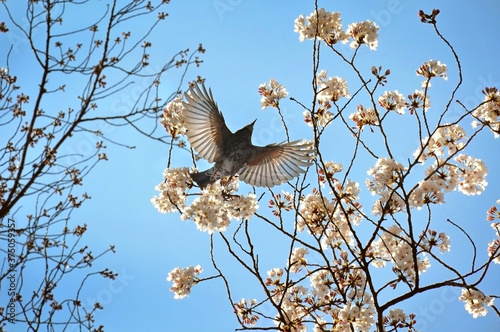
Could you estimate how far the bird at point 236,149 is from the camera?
4148mm

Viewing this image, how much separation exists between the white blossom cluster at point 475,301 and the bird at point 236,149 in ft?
5.78

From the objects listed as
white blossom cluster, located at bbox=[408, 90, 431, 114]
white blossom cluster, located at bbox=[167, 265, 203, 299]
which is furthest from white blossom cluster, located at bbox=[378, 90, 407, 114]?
white blossom cluster, located at bbox=[167, 265, 203, 299]

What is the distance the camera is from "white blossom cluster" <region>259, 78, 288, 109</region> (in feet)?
13.8

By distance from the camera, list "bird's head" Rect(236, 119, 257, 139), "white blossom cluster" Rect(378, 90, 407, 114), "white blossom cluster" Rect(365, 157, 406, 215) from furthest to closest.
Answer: "bird's head" Rect(236, 119, 257, 139), "white blossom cluster" Rect(378, 90, 407, 114), "white blossom cluster" Rect(365, 157, 406, 215)

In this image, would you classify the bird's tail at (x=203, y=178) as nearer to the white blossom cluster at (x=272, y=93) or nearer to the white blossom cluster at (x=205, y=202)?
the white blossom cluster at (x=205, y=202)

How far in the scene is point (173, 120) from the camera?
3.80 m

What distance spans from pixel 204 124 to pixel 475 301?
2.86 meters

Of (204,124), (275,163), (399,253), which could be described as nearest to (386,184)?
(399,253)

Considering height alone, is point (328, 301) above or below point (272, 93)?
below

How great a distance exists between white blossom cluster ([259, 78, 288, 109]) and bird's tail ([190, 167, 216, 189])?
0.96 metres

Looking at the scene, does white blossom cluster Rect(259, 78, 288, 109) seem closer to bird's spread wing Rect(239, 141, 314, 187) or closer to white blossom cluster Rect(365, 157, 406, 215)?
bird's spread wing Rect(239, 141, 314, 187)

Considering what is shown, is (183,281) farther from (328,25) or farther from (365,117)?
(328,25)

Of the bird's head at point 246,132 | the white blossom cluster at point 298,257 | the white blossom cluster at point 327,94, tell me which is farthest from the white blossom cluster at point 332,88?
the white blossom cluster at point 298,257

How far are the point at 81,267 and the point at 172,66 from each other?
1.95 metres
